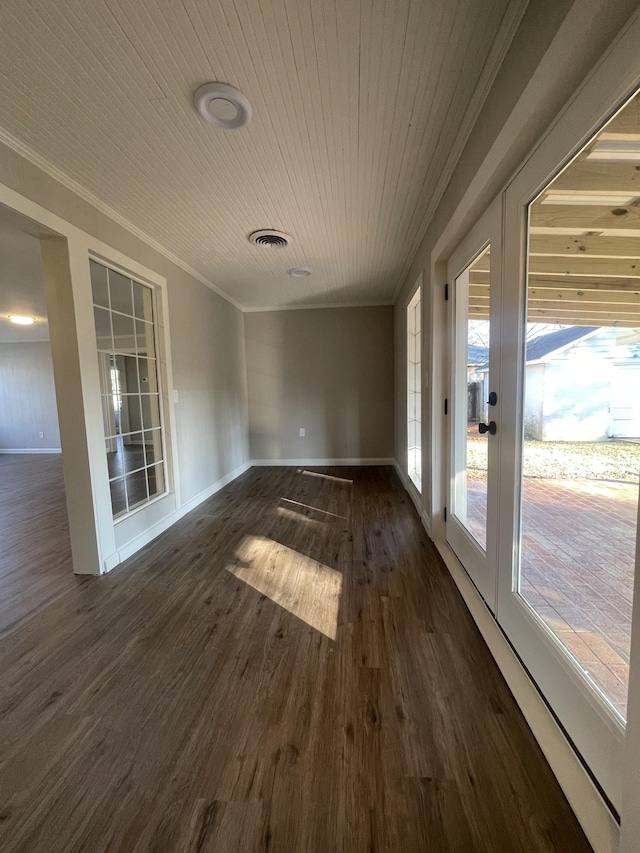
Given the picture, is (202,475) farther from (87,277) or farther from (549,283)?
(549,283)

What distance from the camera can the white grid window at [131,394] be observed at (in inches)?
109

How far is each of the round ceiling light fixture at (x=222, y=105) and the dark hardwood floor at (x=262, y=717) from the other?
2.46m

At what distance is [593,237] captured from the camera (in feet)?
3.40

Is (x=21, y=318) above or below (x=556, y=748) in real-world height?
above

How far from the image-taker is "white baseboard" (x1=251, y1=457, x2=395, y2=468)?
541 cm

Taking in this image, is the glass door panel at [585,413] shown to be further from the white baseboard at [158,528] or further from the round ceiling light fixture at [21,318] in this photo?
the round ceiling light fixture at [21,318]

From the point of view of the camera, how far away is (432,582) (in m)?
2.07

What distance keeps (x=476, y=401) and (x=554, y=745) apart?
1.43 meters

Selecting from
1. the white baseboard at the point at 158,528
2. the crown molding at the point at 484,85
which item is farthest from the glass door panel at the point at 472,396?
the white baseboard at the point at 158,528

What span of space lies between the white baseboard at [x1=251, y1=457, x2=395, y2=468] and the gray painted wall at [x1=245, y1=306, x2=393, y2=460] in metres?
0.07

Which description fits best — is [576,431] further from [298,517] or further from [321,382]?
[321,382]

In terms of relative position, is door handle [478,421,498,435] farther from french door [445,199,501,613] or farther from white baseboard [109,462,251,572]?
white baseboard [109,462,251,572]

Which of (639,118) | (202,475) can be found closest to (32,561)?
→ (202,475)

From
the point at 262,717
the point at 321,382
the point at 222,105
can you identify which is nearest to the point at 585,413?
the point at 262,717
